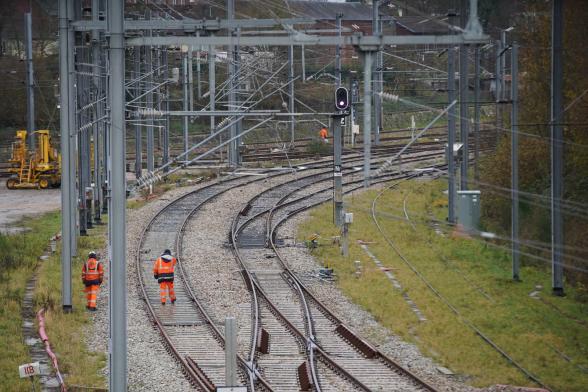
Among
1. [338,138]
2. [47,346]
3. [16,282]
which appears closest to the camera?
[47,346]

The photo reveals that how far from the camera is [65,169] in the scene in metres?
15.5

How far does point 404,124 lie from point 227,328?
38.3 metres

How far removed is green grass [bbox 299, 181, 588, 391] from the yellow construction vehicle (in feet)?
47.2

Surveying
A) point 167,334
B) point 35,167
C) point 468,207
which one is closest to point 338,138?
point 468,207

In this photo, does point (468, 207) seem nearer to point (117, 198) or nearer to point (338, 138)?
point (338, 138)

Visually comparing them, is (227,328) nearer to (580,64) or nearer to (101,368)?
(101,368)

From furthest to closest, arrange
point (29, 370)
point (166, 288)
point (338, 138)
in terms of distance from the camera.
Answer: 1. point (338, 138)
2. point (166, 288)
3. point (29, 370)

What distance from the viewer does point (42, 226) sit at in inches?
995

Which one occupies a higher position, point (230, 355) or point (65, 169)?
point (65, 169)

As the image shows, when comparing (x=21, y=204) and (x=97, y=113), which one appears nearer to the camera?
(x=97, y=113)

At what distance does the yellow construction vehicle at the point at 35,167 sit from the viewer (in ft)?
114

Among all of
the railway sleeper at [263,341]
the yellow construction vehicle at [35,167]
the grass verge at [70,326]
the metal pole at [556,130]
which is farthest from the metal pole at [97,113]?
the yellow construction vehicle at [35,167]

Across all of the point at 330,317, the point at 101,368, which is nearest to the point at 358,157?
the point at 330,317

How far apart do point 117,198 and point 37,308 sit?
7.06 metres
